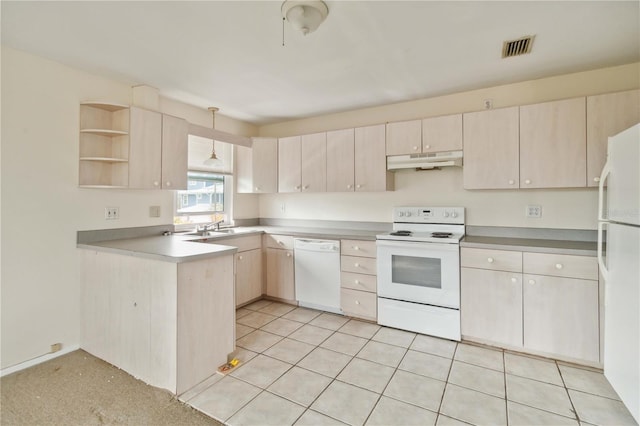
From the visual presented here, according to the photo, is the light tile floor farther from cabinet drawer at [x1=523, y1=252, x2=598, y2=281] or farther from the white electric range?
cabinet drawer at [x1=523, y1=252, x2=598, y2=281]

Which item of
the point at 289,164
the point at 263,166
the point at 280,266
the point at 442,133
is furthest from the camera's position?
the point at 263,166

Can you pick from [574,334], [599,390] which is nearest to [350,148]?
[574,334]

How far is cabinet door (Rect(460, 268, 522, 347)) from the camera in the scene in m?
2.52

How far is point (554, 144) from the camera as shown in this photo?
259 cm

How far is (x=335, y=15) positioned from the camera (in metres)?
1.88

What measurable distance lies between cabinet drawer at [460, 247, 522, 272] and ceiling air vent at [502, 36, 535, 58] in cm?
156

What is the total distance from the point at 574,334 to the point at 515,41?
2.21m

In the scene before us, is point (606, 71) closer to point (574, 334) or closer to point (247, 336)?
point (574, 334)

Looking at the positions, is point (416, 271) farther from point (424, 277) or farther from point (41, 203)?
point (41, 203)

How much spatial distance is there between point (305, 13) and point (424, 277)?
2.35m

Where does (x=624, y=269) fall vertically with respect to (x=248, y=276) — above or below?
above

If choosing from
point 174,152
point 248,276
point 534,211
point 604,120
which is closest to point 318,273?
point 248,276

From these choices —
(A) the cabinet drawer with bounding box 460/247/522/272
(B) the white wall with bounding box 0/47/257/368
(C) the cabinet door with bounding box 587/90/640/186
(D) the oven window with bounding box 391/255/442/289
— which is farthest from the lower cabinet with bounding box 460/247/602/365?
(B) the white wall with bounding box 0/47/257/368

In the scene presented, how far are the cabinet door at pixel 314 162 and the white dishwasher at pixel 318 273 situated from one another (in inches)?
28.1
